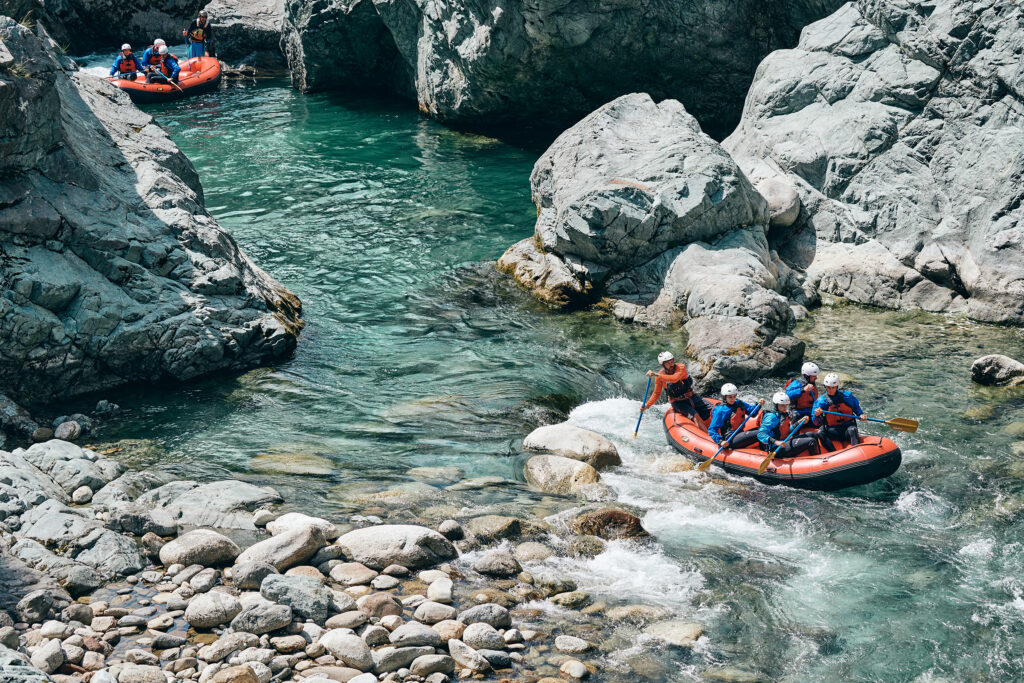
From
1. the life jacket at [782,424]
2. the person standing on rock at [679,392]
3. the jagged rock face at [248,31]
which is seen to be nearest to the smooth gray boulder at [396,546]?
the person standing on rock at [679,392]

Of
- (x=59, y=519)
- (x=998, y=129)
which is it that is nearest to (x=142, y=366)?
(x=59, y=519)

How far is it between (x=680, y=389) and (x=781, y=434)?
70.2 inches

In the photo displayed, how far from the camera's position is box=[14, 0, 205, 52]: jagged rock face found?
1492 inches

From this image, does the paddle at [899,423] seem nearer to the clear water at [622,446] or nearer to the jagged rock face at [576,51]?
the clear water at [622,446]

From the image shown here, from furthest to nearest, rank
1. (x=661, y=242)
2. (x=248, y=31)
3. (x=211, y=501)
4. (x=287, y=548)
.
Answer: (x=248, y=31)
(x=661, y=242)
(x=211, y=501)
(x=287, y=548)

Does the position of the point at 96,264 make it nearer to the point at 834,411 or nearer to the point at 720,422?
the point at 720,422

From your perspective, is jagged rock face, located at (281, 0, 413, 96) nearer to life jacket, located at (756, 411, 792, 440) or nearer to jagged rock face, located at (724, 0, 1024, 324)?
jagged rock face, located at (724, 0, 1024, 324)

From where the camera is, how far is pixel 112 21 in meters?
39.0

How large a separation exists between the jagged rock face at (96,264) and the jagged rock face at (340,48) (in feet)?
61.1

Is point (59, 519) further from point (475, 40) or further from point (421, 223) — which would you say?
point (475, 40)

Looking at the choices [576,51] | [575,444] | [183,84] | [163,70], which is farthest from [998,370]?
[163,70]

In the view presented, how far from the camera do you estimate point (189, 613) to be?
8367 mm

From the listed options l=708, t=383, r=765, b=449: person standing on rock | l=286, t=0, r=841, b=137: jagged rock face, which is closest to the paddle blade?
l=708, t=383, r=765, b=449: person standing on rock

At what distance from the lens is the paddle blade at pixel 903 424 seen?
43.6 feet
